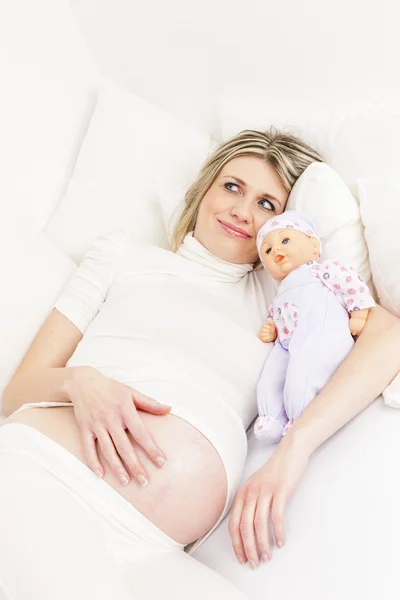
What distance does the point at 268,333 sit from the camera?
1.41m

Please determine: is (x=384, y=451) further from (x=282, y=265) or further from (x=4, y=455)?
(x=4, y=455)

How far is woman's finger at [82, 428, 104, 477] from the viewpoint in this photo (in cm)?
109

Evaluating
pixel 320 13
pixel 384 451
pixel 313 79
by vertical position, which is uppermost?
pixel 320 13

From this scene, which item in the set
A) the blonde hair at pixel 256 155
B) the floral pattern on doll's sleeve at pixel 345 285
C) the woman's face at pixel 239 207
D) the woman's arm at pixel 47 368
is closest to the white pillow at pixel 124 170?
the blonde hair at pixel 256 155

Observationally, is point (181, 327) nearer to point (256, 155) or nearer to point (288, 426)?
point (288, 426)

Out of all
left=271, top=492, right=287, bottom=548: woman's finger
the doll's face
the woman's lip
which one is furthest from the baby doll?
left=271, top=492, right=287, bottom=548: woman's finger

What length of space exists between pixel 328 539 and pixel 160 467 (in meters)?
0.31

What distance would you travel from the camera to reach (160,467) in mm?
1119

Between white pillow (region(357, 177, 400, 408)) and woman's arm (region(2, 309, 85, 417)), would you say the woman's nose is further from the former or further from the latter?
woman's arm (region(2, 309, 85, 417))

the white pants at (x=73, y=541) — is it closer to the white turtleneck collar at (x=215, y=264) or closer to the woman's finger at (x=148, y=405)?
the woman's finger at (x=148, y=405)

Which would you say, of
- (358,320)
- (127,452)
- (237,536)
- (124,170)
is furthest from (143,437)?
(124,170)

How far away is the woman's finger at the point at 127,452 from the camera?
3.60 feet

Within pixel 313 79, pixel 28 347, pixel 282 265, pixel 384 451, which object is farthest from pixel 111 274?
pixel 313 79

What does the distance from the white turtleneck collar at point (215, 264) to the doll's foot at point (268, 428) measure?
1.29 feet
